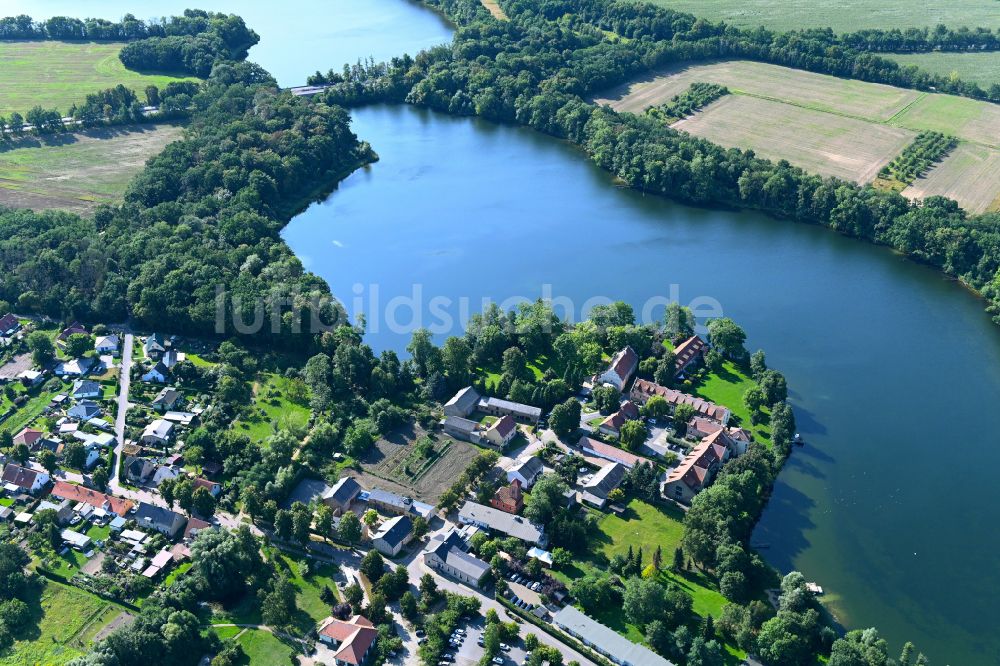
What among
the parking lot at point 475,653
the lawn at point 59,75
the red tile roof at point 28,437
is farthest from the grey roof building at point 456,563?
the lawn at point 59,75

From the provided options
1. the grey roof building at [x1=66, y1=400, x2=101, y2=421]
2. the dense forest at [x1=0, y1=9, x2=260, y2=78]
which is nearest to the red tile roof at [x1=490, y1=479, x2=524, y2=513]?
the grey roof building at [x1=66, y1=400, x2=101, y2=421]

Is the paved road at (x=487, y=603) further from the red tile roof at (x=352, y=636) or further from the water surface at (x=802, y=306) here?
the water surface at (x=802, y=306)

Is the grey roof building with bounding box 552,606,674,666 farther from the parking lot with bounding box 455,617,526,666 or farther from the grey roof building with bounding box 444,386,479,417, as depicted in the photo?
the grey roof building with bounding box 444,386,479,417

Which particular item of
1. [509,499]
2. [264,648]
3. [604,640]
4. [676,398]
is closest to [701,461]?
[676,398]

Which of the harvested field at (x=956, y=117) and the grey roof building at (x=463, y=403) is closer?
the grey roof building at (x=463, y=403)

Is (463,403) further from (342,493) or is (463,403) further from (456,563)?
(456,563)

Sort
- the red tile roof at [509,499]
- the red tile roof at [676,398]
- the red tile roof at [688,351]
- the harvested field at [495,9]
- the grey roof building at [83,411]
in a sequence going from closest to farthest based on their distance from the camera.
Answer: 1. the red tile roof at [509,499]
2. the red tile roof at [676,398]
3. the grey roof building at [83,411]
4. the red tile roof at [688,351]
5. the harvested field at [495,9]
